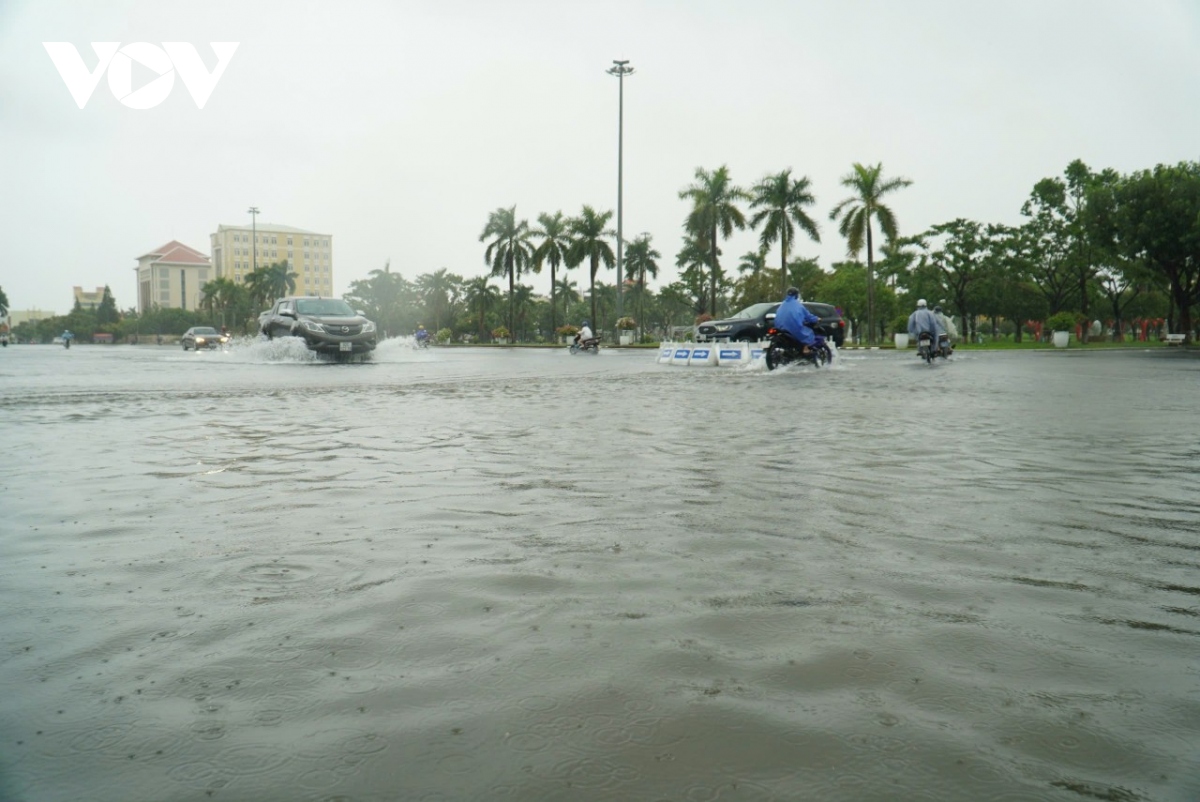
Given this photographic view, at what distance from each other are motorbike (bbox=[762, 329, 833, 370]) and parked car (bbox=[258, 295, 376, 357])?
37.1ft

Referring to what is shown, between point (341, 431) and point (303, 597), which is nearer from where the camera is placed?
point (303, 597)

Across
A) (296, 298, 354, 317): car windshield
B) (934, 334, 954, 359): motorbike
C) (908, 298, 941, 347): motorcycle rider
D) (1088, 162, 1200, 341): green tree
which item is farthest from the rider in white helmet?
(1088, 162, 1200, 341): green tree

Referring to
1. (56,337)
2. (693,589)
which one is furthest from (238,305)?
(693,589)

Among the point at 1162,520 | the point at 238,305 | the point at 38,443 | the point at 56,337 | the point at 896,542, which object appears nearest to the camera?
the point at 896,542

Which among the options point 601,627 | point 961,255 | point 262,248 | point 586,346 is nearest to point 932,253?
point 961,255

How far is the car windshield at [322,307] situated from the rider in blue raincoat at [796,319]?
12.3 metres

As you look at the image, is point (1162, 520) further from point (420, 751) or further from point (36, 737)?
point (36, 737)

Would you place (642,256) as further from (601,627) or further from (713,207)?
(601,627)

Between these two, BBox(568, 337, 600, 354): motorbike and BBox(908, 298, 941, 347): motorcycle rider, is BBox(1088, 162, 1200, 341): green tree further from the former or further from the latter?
BBox(568, 337, 600, 354): motorbike

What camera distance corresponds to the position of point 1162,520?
465cm

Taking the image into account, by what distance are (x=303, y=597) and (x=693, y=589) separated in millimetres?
1388

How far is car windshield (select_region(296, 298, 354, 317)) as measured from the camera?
2533 centimetres

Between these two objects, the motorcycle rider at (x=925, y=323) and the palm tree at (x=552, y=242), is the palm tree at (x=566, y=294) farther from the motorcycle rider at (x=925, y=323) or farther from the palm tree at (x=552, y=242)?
the motorcycle rider at (x=925, y=323)

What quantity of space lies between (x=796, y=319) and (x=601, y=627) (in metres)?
16.8
